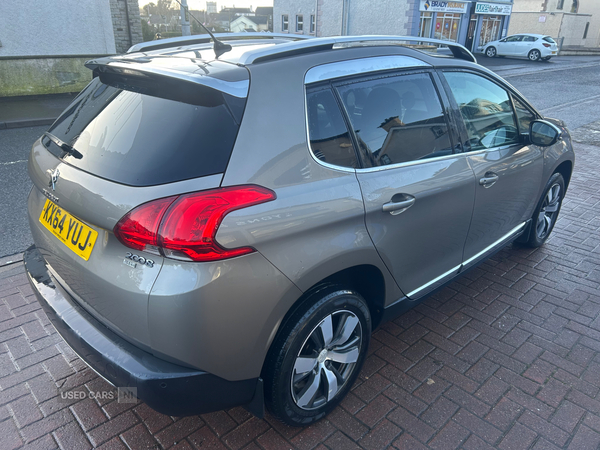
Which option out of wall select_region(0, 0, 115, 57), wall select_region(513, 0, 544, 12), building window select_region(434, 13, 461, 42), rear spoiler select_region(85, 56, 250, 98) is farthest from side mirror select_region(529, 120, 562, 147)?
wall select_region(513, 0, 544, 12)

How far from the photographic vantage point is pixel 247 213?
1787mm

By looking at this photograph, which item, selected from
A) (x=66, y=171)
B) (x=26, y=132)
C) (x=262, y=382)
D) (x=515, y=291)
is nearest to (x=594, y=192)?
(x=515, y=291)

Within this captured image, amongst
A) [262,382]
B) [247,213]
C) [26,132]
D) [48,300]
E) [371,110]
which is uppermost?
[371,110]

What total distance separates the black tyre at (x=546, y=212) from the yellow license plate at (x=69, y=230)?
359cm

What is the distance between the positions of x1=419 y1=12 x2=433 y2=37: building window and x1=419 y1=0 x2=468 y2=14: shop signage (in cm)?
40

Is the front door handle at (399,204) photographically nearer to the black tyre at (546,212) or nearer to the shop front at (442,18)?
the black tyre at (546,212)

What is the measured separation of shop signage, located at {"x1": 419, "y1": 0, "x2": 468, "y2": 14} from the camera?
2964 centimetres

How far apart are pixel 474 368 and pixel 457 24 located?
35.3 m

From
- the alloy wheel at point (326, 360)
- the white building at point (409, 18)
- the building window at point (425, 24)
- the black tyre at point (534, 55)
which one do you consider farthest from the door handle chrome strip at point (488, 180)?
the building window at point (425, 24)

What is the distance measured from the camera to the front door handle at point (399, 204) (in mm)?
2305

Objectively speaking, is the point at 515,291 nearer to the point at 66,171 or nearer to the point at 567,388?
the point at 567,388

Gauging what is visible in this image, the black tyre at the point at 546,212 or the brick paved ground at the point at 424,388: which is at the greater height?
the black tyre at the point at 546,212

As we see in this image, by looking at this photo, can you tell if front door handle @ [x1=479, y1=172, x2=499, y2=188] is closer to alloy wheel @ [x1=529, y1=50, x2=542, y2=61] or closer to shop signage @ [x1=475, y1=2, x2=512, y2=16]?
alloy wheel @ [x1=529, y1=50, x2=542, y2=61]

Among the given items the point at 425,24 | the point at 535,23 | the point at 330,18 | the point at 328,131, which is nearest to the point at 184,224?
the point at 328,131
